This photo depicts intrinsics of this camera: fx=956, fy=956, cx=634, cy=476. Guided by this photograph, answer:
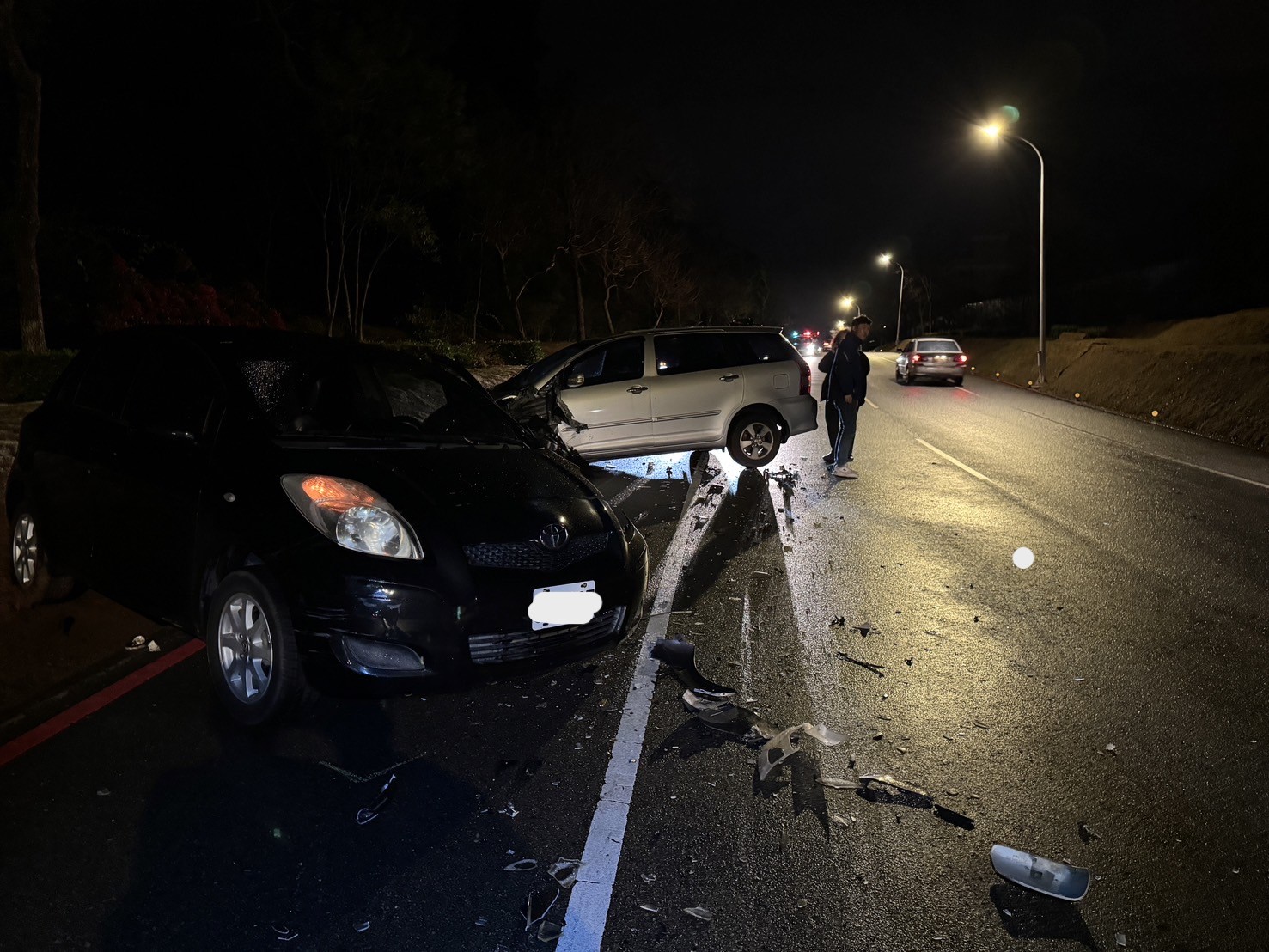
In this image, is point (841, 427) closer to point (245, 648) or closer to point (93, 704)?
point (245, 648)

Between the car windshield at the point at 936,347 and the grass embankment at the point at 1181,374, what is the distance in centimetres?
310

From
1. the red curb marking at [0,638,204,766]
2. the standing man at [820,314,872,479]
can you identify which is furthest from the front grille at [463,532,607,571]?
the standing man at [820,314,872,479]

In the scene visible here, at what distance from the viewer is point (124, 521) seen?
189 inches

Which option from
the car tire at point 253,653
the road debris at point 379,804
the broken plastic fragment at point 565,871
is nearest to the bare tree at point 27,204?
the car tire at point 253,653

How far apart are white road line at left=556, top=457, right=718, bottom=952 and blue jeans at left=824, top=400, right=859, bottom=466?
246 inches

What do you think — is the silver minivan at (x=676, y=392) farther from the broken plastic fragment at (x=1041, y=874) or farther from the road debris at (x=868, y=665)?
the broken plastic fragment at (x=1041, y=874)

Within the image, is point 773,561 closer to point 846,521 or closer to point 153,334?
point 846,521

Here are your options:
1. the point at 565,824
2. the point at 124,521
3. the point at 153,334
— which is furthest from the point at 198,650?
the point at 565,824

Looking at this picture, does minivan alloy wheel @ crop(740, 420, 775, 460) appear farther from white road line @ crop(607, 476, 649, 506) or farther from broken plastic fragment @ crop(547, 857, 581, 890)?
broken plastic fragment @ crop(547, 857, 581, 890)

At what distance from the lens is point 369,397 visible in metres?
5.35

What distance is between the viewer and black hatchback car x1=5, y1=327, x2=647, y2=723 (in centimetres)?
397

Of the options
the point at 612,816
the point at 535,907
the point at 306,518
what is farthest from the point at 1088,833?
the point at 306,518

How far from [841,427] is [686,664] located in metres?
7.37

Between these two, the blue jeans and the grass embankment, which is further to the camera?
the grass embankment
